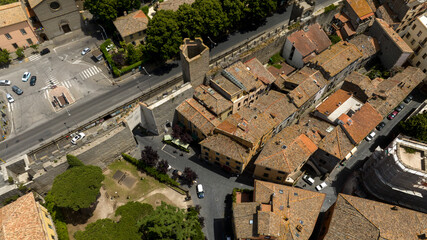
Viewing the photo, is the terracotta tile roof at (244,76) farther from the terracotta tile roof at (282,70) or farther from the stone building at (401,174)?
the stone building at (401,174)

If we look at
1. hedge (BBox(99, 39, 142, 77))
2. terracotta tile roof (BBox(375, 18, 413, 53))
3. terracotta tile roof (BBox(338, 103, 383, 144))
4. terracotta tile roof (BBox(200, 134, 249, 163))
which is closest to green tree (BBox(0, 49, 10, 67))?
hedge (BBox(99, 39, 142, 77))

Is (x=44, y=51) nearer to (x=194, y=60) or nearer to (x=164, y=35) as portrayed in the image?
(x=164, y=35)

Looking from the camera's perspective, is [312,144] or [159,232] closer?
[159,232]

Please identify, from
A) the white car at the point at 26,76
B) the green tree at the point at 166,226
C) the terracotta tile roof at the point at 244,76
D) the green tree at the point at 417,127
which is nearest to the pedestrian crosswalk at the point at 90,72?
the white car at the point at 26,76

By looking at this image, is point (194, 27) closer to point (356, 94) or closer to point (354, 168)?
point (356, 94)

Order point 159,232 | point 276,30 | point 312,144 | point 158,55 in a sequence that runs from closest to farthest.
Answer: point 159,232 < point 312,144 < point 158,55 < point 276,30

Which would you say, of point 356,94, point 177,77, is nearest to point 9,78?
point 177,77
